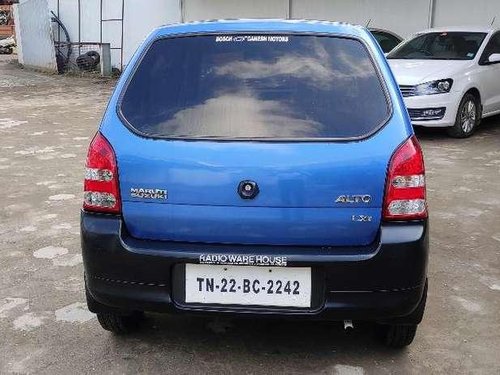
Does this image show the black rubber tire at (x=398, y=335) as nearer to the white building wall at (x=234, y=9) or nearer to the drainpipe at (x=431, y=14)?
the drainpipe at (x=431, y=14)

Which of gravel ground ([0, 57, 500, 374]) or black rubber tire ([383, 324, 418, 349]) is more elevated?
black rubber tire ([383, 324, 418, 349])

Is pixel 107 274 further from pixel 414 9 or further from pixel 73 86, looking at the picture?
pixel 73 86

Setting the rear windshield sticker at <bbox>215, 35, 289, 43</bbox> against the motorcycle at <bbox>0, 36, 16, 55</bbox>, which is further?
the motorcycle at <bbox>0, 36, 16, 55</bbox>

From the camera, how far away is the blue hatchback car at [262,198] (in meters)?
2.47

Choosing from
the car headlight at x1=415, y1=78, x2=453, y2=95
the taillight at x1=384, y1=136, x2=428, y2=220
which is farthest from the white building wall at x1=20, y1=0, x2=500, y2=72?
the taillight at x1=384, y1=136, x2=428, y2=220

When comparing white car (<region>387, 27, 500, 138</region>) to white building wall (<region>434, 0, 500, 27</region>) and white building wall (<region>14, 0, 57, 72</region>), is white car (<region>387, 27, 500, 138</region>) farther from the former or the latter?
white building wall (<region>14, 0, 57, 72</region>)

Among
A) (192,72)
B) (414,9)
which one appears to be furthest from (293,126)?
(414,9)

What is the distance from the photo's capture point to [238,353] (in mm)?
2939

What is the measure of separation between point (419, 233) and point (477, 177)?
4.37m

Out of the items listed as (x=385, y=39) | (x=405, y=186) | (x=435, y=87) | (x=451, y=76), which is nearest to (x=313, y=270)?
(x=405, y=186)

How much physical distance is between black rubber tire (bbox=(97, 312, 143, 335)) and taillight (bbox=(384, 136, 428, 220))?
1363mm

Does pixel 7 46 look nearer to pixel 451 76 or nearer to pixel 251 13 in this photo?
pixel 251 13

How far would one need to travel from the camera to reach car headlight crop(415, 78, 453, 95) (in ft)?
26.9

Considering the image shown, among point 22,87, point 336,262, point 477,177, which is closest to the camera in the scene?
point 336,262
